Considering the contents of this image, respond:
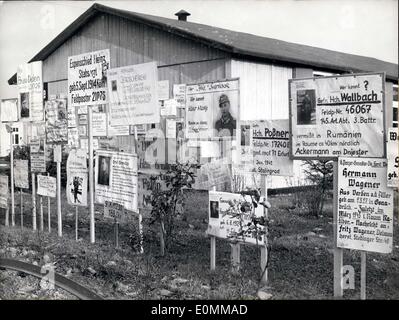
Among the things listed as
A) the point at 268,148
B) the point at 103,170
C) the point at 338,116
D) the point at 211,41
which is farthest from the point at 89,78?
the point at 211,41

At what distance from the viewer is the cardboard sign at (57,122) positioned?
7.12 metres

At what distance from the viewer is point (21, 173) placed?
26.1ft

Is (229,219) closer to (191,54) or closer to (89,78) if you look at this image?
(89,78)

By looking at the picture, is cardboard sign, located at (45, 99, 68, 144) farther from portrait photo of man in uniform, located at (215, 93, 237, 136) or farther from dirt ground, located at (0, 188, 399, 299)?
portrait photo of man in uniform, located at (215, 93, 237, 136)

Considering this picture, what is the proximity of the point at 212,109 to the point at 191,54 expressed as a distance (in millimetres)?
6214

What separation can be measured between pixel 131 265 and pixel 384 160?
2932mm

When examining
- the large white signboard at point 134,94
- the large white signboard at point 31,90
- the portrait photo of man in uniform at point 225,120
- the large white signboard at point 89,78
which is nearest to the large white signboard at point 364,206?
the portrait photo of man in uniform at point 225,120

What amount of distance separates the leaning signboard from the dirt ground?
49.4 inches

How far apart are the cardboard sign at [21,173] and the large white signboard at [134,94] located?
238 centimetres

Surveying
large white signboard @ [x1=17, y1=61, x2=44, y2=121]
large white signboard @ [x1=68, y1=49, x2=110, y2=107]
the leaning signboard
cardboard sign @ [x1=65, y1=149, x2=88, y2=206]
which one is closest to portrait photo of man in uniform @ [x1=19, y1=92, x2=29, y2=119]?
large white signboard @ [x1=17, y1=61, x2=44, y2=121]

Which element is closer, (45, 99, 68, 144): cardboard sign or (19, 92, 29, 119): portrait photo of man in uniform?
(45, 99, 68, 144): cardboard sign

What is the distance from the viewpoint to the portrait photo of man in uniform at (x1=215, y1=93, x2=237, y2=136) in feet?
18.5

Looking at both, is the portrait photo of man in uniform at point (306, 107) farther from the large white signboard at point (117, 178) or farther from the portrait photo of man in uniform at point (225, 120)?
the large white signboard at point (117, 178)
